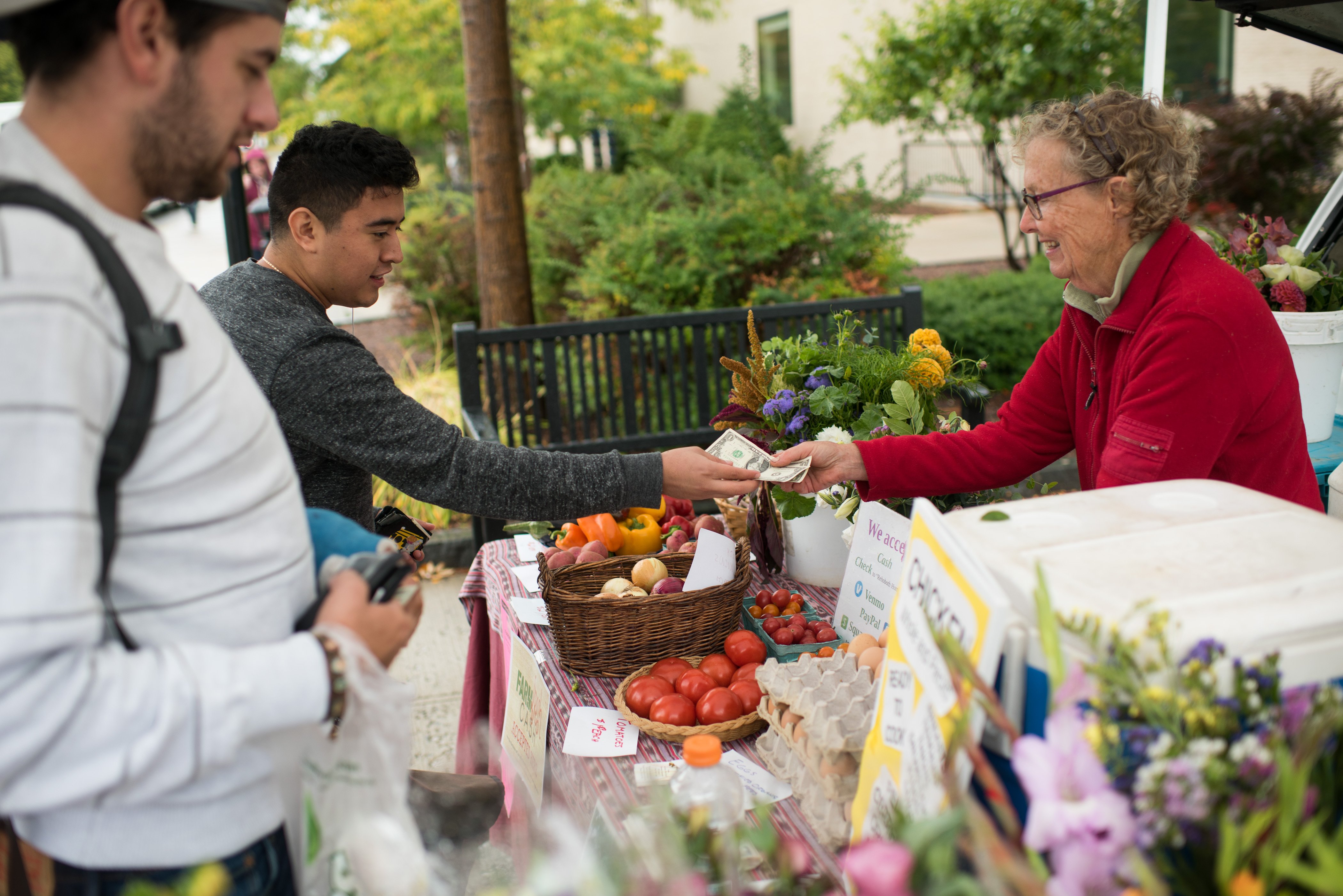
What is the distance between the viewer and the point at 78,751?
880 mm

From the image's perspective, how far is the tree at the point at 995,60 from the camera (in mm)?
8117

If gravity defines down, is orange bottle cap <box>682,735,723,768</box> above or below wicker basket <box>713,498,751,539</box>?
above

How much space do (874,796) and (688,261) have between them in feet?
17.5

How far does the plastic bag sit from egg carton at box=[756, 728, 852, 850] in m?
0.58

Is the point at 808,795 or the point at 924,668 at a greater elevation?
the point at 924,668

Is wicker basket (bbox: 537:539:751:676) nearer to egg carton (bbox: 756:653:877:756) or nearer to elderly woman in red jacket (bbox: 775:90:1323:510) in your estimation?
egg carton (bbox: 756:653:877:756)

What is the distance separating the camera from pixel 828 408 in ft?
7.36

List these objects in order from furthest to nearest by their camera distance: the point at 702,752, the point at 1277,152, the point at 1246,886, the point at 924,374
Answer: the point at 1277,152 < the point at 924,374 < the point at 702,752 < the point at 1246,886

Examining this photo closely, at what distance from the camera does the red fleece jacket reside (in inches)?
71.0

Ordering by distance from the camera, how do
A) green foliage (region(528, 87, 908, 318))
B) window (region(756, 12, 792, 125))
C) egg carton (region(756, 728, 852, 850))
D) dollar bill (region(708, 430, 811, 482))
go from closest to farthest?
1. egg carton (region(756, 728, 852, 850))
2. dollar bill (region(708, 430, 811, 482))
3. green foliage (region(528, 87, 908, 318))
4. window (region(756, 12, 792, 125))

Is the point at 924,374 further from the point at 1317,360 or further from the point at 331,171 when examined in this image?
the point at 1317,360

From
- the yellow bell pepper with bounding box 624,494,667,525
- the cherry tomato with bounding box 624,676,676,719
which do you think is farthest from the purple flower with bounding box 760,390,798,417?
the cherry tomato with bounding box 624,676,676,719

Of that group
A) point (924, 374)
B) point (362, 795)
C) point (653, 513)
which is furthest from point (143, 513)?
point (653, 513)

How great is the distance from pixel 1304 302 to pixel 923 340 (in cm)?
147
